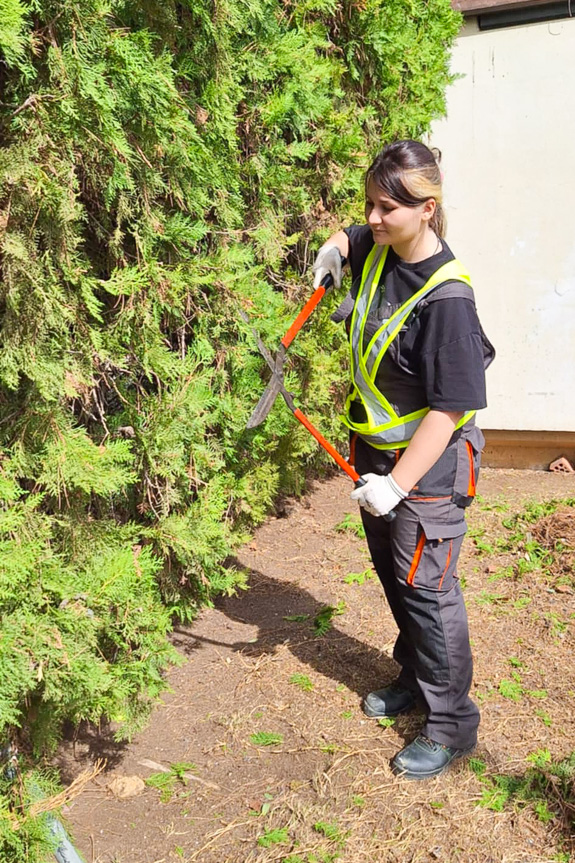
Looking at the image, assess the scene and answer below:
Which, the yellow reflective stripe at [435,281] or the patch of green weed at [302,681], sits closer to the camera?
the yellow reflective stripe at [435,281]

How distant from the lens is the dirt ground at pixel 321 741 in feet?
8.63

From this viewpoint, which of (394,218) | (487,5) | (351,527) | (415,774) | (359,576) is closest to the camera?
(394,218)

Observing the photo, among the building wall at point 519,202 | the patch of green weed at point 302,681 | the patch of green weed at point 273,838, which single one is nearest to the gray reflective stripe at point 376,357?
the patch of green weed at point 302,681

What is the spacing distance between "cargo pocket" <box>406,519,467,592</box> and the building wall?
368 cm

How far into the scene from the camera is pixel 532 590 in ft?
14.0

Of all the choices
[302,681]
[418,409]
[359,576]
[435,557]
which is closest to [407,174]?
[418,409]

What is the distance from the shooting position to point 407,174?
2.50 metres

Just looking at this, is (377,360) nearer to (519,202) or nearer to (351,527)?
(351,527)

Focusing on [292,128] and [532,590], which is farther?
[532,590]

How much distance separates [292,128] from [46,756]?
10.0ft

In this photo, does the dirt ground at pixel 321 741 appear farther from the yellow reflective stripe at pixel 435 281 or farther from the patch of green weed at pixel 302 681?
the yellow reflective stripe at pixel 435 281

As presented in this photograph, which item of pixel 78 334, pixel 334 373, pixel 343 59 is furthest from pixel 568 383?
pixel 78 334

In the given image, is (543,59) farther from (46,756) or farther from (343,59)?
(46,756)

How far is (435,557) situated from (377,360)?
72 cm
